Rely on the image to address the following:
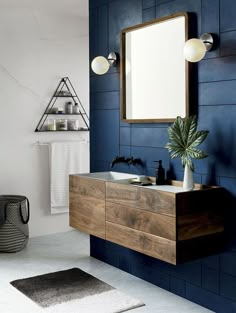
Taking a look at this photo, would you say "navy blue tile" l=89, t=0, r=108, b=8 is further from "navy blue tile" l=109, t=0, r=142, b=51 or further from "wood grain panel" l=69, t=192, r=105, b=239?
"wood grain panel" l=69, t=192, r=105, b=239

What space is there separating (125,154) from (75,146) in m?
1.52

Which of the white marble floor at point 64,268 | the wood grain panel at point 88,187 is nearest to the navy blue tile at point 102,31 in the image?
the wood grain panel at point 88,187

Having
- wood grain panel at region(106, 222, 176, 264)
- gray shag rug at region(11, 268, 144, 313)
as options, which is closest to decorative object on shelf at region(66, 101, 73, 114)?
gray shag rug at region(11, 268, 144, 313)

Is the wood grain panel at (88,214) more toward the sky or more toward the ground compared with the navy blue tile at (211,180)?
more toward the ground

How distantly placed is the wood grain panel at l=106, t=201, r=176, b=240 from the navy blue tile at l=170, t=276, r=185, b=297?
23.4 inches

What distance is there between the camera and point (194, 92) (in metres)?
3.09

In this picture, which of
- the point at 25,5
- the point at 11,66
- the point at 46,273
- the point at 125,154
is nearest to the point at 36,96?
the point at 11,66

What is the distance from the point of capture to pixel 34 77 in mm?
4938

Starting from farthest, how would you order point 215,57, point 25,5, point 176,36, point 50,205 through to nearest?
1. point 50,205
2. point 25,5
3. point 176,36
4. point 215,57

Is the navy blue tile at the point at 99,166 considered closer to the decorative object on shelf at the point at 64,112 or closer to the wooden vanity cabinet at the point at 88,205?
the wooden vanity cabinet at the point at 88,205

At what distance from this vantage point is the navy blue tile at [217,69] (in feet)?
9.27

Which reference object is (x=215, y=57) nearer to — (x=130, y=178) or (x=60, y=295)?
(x=130, y=178)

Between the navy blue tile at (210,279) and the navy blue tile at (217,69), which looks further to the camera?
the navy blue tile at (210,279)

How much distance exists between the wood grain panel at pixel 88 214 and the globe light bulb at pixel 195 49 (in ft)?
4.07
